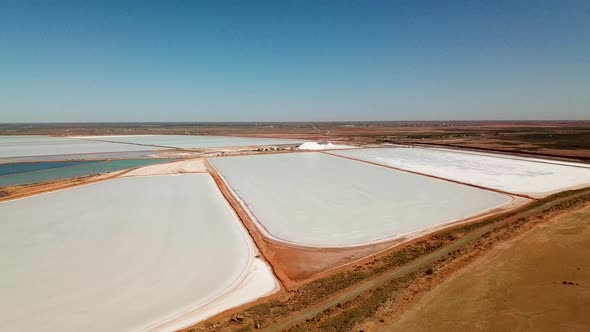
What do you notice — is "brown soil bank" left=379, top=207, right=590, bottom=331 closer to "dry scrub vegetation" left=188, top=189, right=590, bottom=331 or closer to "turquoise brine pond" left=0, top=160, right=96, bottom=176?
"dry scrub vegetation" left=188, top=189, right=590, bottom=331

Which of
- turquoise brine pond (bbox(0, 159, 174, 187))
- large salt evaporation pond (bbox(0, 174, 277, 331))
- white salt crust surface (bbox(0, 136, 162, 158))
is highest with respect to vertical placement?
white salt crust surface (bbox(0, 136, 162, 158))

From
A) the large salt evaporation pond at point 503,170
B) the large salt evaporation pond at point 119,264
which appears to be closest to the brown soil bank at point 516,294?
the large salt evaporation pond at point 119,264

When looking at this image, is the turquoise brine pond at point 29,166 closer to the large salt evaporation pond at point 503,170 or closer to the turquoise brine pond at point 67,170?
the turquoise brine pond at point 67,170

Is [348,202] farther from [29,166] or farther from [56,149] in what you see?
[56,149]

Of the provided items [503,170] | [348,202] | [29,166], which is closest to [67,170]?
[29,166]

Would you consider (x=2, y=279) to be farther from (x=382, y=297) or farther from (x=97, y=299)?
(x=382, y=297)

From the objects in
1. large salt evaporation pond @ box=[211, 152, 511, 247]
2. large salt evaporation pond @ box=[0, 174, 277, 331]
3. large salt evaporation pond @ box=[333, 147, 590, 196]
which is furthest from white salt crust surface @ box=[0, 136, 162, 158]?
large salt evaporation pond @ box=[333, 147, 590, 196]
